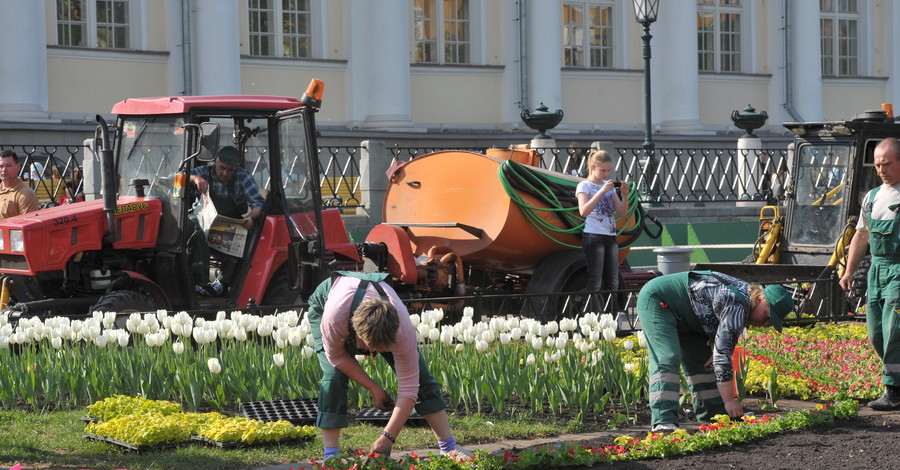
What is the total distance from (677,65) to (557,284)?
2015 centimetres

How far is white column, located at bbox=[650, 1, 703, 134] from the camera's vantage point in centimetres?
3228

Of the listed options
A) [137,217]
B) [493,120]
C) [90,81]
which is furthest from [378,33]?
[137,217]

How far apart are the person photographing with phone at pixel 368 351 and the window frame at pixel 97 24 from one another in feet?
66.7

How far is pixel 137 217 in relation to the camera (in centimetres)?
1083

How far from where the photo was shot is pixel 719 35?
34531 mm

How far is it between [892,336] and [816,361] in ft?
4.93

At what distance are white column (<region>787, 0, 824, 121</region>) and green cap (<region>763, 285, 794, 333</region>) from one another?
2812 cm

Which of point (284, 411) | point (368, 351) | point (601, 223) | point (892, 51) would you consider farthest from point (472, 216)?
point (892, 51)

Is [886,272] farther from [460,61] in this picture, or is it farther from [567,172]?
[460,61]

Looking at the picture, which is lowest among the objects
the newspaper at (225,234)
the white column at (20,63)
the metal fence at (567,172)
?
the newspaper at (225,234)

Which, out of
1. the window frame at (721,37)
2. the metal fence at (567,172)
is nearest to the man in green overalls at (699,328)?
the metal fence at (567,172)

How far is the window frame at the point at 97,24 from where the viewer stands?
25.6 metres

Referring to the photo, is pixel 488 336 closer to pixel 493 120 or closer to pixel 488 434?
pixel 488 434

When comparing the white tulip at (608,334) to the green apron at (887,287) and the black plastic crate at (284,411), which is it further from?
the black plastic crate at (284,411)
